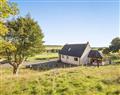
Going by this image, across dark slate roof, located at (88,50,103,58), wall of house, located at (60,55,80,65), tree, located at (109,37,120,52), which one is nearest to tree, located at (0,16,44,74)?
wall of house, located at (60,55,80,65)

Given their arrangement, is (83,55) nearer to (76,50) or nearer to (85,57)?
(85,57)

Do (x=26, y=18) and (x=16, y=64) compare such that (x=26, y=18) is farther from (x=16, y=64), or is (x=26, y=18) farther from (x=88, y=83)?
(x=88, y=83)

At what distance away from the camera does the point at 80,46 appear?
56219mm

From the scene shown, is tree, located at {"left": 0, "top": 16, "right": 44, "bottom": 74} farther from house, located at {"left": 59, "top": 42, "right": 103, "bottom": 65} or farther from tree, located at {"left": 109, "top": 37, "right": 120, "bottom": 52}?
tree, located at {"left": 109, "top": 37, "right": 120, "bottom": 52}

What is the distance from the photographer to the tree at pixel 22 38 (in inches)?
1348

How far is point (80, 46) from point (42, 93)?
1694 inches

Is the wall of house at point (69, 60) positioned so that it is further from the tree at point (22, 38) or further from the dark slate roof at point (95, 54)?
the tree at point (22, 38)

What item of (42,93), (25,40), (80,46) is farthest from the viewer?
(80,46)

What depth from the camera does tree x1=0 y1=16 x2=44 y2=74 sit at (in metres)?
34.2

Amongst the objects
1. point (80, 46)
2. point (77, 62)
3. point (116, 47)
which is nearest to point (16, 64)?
point (77, 62)

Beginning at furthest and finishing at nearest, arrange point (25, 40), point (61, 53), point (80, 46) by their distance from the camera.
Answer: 1. point (61, 53)
2. point (80, 46)
3. point (25, 40)

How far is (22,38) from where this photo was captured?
35.0m

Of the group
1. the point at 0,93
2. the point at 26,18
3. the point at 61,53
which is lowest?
the point at 0,93

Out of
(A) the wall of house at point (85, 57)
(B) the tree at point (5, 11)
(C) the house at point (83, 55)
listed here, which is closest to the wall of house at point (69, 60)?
(C) the house at point (83, 55)
